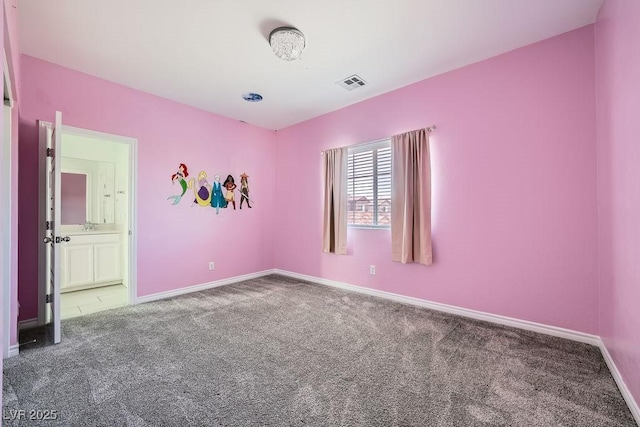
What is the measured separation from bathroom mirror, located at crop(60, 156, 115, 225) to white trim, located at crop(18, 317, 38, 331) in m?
2.28

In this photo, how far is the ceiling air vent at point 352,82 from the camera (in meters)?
3.38

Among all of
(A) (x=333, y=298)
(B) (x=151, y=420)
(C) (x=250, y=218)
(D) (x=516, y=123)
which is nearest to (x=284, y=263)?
(C) (x=250, y=218)

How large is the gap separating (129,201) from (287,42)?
2.69m

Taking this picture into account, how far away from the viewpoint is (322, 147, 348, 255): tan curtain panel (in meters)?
4.20

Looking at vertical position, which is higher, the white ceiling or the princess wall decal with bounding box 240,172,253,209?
the white ceiling

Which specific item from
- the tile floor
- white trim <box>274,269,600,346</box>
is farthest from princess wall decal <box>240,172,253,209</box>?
the tile floor

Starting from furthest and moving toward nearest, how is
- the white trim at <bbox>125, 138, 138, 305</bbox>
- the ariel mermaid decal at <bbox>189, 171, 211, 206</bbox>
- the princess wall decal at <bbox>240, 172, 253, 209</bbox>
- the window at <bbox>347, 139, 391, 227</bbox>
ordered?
the princess wall decal at <bbox>240, 172, 253, 209</bbox> < the ariel mermaid decal at <bbox>189, 171, 211, 206</bbox> < the window at <bbox>347, 139, 391, 227</bbox> < the white trim at <bbox>125, 138, 138, 305</bbox>

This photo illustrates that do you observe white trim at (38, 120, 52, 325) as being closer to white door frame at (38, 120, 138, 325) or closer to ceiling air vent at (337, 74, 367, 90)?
white door frame at (38, 120, 138, 325)

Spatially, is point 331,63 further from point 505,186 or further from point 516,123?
point 505,186

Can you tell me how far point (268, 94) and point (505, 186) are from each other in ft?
9.80

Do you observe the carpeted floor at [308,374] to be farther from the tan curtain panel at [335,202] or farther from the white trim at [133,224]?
the tan curtain panel at [335,202]

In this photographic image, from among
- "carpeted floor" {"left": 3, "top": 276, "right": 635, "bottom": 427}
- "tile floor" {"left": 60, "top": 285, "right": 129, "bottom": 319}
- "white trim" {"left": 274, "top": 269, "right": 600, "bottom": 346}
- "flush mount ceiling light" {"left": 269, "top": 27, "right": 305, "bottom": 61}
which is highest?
"flush mount ceiling light" {"left": 269, "top": 27, "right": 305, "bottom": 61}

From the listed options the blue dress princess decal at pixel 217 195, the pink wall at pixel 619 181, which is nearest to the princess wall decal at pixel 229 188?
the blue dress princess decal at pixel 217 195

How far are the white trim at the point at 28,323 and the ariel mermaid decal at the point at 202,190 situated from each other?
2.05 meters
